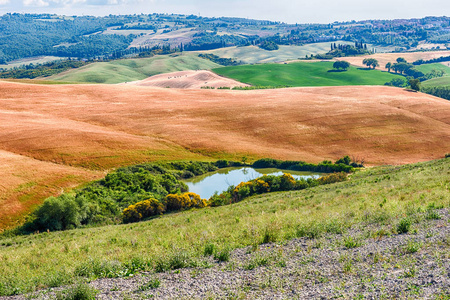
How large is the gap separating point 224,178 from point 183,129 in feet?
80.8

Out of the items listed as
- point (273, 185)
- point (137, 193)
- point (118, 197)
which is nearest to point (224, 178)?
point (273, 185)

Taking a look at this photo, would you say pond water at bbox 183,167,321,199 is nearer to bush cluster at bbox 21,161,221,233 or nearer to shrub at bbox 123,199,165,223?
bush cluster at bbox 21,161,221,233

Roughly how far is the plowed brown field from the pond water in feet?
20.7

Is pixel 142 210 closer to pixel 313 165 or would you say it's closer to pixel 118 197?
pixel 118 197

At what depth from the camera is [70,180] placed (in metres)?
60.0

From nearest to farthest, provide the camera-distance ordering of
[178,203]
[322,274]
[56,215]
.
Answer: [322,274] → [56,215] → [178,203]

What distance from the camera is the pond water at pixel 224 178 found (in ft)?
217

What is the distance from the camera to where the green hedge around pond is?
145ft

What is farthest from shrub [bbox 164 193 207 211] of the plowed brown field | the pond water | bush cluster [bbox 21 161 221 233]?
the plowed brown field

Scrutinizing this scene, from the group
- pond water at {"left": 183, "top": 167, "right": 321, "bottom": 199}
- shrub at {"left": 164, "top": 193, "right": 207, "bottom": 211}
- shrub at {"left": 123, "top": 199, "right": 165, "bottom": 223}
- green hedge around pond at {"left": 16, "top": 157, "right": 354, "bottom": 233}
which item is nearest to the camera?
green hedge around pond at {"left": 16, "top": 157, "right": 354, "bottom": 233}

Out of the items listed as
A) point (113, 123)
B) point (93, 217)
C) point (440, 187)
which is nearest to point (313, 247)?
point (440, 187)

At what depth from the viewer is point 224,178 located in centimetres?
7181

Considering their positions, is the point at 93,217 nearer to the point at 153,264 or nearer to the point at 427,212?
the point at 153,264

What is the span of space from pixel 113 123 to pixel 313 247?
8400 centimetres
